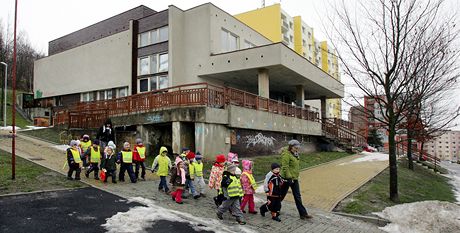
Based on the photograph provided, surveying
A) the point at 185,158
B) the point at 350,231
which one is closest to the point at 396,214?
the point at 350,231

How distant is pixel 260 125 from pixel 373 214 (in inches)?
372

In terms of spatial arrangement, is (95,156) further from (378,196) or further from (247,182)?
(378,196)

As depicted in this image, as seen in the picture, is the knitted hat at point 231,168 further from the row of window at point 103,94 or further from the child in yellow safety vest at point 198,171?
the row of window at point 103,94

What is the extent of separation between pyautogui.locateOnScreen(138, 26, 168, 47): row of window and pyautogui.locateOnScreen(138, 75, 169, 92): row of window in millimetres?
2540

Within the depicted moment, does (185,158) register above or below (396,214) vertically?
above

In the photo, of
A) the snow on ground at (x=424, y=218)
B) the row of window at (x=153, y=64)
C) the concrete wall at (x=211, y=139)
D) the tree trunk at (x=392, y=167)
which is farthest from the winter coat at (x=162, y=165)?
the row of window at (x=153, y=64)

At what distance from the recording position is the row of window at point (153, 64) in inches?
882

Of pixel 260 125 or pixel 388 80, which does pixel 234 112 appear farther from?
pixel 388 80

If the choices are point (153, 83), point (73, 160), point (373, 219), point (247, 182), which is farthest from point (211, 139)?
point (153, 83)

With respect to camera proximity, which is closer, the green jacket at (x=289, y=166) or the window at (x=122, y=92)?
the green jacket at (x=289, y=166)

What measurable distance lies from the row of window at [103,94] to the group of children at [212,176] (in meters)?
14.8

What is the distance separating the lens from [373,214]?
26.7 ft

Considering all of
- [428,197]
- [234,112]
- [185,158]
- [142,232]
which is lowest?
[428,197]

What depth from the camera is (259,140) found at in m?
17.5
